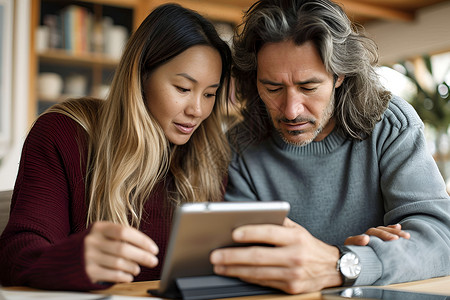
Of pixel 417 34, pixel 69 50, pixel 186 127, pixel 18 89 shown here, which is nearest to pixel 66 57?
pixel 69 50

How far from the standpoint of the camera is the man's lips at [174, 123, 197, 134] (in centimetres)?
153

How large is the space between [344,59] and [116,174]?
779 mm

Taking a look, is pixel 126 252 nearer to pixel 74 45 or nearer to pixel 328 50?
pixel 328 50

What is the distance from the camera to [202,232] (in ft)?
2.92

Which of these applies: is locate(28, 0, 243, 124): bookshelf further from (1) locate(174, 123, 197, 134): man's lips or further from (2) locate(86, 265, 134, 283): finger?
(2) locate(86, 265, 134, 283): finger

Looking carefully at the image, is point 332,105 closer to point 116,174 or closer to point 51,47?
point 116,174

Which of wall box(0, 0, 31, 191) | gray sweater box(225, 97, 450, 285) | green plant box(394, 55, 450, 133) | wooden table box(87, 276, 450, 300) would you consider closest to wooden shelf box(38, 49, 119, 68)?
wall box(0, 0, 31, 191)

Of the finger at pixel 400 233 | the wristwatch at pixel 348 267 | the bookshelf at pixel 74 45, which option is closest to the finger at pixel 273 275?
the wristwatch at pixel 348 267

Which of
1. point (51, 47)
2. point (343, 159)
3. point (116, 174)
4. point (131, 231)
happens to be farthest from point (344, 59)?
point (51, 47)

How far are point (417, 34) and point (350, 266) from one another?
15.1 feet

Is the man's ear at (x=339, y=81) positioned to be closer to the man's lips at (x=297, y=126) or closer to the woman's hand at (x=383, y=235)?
the man's lips at (x=297, y=126)

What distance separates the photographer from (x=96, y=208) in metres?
1.38

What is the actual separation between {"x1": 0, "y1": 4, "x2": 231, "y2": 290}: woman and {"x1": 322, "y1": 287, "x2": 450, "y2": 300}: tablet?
48 cm

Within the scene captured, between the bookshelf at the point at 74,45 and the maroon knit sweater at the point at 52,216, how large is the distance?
7.38 feet
